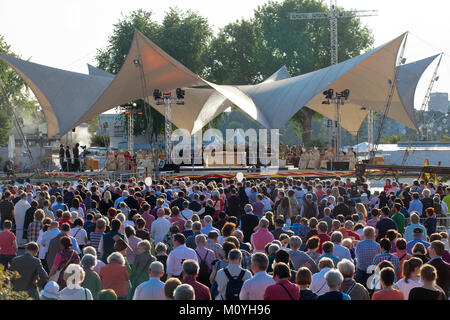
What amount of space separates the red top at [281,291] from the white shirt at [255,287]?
0.35 metres

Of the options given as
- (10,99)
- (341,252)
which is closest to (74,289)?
(341,252)

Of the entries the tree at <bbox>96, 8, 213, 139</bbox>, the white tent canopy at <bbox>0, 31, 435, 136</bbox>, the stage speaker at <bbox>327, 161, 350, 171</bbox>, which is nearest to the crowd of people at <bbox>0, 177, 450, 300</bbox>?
the white tent canopy at <bbox>0, 31, 435, 136</bbox>

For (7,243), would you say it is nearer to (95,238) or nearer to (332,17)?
(95,238)

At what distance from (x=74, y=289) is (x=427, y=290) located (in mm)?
3106

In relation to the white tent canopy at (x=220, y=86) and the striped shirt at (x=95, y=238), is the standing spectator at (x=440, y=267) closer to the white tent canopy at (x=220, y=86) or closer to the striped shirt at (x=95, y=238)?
the striped shirt at (x=95, y=238)

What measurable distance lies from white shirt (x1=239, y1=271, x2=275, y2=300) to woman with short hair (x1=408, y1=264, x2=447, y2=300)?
1.26m

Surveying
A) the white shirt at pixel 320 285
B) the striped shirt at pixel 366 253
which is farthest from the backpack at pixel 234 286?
the striped shirt at pixel 366 253

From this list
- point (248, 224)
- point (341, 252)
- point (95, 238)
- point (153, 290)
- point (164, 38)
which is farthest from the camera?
point (164, 38)

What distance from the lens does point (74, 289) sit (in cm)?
567

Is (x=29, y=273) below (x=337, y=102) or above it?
below

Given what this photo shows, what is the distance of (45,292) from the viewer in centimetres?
587

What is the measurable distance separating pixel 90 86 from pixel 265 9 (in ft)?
89.9

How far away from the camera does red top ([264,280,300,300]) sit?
5.41 meters

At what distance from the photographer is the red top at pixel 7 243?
921 centimetres
